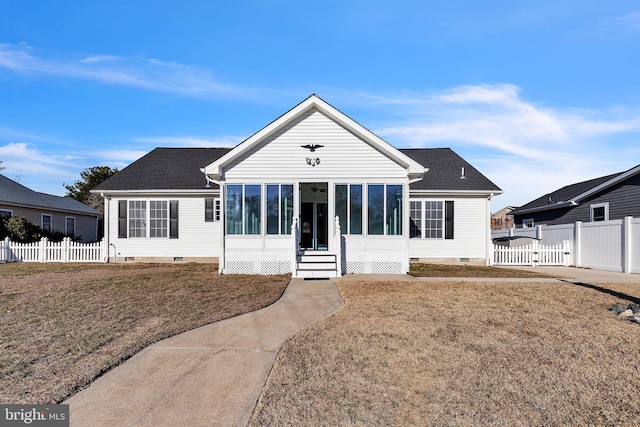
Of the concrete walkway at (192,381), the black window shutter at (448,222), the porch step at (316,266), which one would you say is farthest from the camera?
the black window shutter at (448,222)

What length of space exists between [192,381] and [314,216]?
37.4 ft

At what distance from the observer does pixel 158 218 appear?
59.1 ft

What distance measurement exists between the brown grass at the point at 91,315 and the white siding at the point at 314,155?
141 inches

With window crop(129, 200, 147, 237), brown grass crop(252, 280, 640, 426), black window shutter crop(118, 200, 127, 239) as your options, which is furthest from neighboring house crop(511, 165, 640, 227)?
black window shutter crop(118, 200, 127, 239)

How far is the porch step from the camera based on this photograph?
1287 cm

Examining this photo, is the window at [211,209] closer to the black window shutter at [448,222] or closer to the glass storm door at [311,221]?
the glass storm door at [311,221]

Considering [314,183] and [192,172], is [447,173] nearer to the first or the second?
[314,183]

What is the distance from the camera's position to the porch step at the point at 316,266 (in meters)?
12.9

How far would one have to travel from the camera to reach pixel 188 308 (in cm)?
805

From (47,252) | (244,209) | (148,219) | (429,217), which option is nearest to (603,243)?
(429,217)

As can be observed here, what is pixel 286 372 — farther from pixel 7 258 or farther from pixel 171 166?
pixel 7 258

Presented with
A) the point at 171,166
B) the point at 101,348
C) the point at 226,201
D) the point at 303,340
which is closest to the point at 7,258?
the point at 171,166

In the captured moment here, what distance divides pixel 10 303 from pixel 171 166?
39.5 feet

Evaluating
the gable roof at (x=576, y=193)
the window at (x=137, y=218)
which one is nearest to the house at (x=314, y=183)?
the window at (x=137, y=218)
